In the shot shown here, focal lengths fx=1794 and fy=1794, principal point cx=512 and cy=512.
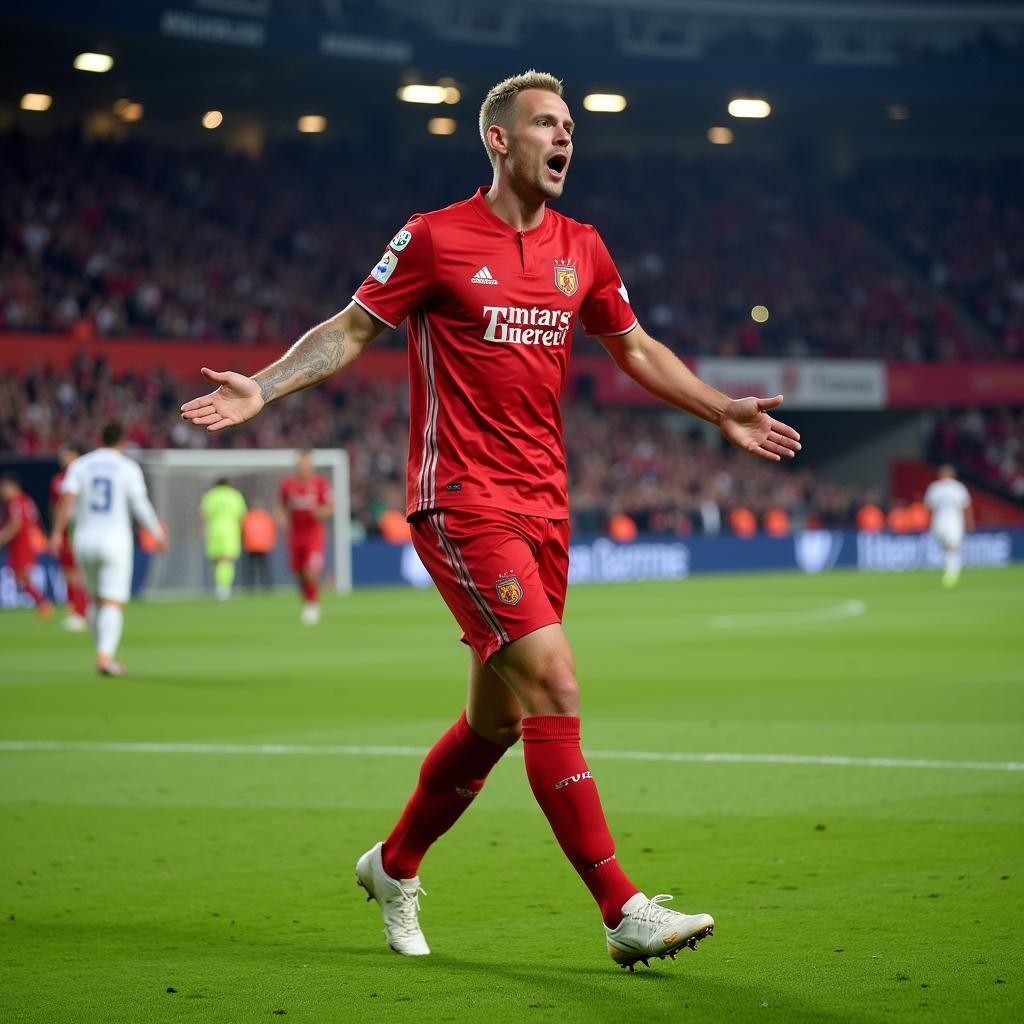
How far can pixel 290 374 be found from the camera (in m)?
5.42

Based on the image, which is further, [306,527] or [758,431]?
[306,527]

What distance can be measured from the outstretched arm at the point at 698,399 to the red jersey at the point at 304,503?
59.3ft

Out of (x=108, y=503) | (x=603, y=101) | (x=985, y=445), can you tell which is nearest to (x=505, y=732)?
(x=108, y=503)

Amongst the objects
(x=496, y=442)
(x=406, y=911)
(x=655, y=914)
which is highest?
(x=496, y=442)


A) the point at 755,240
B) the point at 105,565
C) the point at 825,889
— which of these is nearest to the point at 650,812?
the point at 825,889

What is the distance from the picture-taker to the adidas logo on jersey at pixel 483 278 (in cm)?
552

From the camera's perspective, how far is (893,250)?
53.9 m

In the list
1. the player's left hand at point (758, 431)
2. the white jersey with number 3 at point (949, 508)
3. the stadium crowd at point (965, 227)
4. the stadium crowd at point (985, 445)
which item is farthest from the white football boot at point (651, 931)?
the stadium crowd at point (965, 227)

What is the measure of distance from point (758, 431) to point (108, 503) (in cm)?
1060

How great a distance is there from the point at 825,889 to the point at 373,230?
133 feet

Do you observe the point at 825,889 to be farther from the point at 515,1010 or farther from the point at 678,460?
the point at 678,460

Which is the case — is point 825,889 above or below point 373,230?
below

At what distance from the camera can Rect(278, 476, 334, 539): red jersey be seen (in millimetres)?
23922

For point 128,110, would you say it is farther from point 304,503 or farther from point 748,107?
point 304,503
